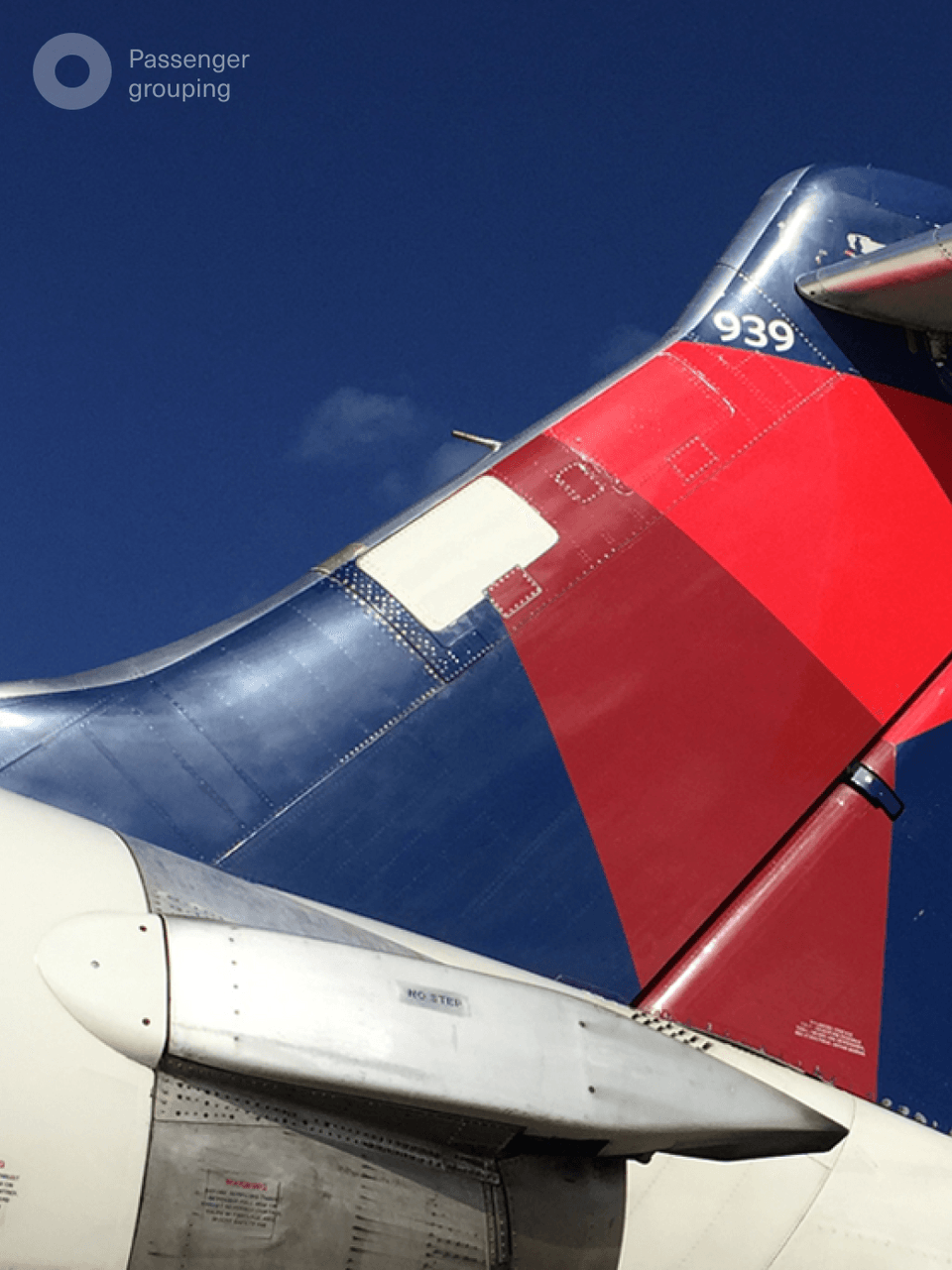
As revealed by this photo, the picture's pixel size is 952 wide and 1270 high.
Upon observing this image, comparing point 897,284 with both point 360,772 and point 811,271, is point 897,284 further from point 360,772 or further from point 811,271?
point 360,772

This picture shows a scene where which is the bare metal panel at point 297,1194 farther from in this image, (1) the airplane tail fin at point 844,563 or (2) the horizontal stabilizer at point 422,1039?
(1) the airplane tail fin at point 844,563

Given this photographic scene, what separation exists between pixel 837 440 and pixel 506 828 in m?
2.30

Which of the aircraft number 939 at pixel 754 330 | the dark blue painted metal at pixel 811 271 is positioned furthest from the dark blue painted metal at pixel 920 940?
the aircraft number 939 at pixel 754 330

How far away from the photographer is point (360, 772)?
4402mm

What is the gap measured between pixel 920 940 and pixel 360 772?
Answer: 82.7 inches

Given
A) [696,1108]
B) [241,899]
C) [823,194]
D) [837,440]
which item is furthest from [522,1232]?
[823,194]

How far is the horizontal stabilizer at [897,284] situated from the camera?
4879 millimetres

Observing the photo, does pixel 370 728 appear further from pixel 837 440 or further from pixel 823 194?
pixel 823 194

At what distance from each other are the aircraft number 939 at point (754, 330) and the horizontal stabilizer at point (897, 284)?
228 millimetres

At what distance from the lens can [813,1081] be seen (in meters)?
4.18

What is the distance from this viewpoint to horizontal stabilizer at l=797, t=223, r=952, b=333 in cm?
488

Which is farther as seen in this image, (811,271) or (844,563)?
(811,271)

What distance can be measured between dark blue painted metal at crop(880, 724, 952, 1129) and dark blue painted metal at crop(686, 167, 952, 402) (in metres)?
1.70

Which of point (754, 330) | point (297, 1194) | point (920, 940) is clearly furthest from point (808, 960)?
point (754, 330)
